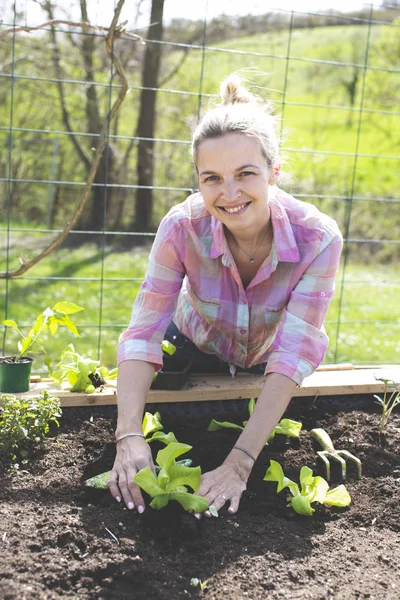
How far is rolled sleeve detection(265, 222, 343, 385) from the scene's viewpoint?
1.88m

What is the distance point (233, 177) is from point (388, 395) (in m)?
1.14

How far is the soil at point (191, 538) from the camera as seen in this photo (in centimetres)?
138

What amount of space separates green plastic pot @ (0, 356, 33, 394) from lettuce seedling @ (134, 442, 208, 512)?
710 millimetres

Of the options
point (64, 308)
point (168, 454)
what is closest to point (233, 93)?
point (64, 308)

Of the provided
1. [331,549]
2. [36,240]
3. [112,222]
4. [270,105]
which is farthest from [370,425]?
[112,222]

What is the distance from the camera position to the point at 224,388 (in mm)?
2307

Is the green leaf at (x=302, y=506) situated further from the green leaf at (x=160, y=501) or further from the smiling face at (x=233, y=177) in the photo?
the smiling face at (x=233, y=177)

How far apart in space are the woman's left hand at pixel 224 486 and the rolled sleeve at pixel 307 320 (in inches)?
12.0

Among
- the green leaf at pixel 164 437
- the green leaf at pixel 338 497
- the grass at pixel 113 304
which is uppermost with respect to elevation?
the green leaf at pixel 164 437

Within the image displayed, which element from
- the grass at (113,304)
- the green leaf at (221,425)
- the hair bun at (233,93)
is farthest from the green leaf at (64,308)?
the grass at (113,304)

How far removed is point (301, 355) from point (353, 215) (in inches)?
275

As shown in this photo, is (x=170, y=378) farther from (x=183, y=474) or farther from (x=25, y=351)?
(x=183, y=474)

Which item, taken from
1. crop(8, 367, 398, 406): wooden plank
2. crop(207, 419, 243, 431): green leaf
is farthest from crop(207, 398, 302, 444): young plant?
crop(8, 367, 398, 406): wooden plank

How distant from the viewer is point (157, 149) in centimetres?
803
